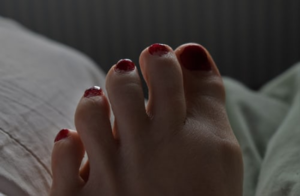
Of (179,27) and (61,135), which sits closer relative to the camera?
(61,135)

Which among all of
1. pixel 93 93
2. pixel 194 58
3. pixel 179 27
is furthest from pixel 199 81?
pixel 179 27

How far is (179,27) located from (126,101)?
154cm

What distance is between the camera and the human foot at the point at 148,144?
499 mm

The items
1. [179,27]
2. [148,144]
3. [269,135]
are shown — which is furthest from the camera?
[179,27]

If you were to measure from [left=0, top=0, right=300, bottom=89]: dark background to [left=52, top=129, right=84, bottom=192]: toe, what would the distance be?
4.93ft

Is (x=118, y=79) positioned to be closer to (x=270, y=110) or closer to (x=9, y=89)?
(x=9, y=89)

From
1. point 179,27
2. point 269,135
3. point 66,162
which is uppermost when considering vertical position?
point 66,162

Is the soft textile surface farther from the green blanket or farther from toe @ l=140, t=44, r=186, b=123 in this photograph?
toe @ l=140, t=44, r=186, b=123

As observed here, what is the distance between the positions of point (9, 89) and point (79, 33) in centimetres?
147

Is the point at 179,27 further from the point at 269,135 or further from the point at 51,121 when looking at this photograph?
the point at 51,121

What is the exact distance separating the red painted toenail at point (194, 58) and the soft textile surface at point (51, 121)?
0.14 m

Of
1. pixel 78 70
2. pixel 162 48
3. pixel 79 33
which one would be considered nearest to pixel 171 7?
pixel 79 33

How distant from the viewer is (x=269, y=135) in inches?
29.4

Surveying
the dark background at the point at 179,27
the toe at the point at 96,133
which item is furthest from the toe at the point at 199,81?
the dark background at the point at 179,27
